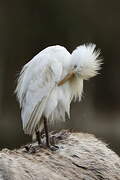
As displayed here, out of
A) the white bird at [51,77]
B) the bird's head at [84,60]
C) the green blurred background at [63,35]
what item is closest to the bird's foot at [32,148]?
the white bird at [51,77]

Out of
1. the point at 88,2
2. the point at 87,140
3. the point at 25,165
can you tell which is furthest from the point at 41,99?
the point at 88,2

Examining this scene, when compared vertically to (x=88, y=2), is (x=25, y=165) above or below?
below

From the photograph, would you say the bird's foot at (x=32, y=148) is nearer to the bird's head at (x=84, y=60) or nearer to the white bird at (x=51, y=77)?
the white bird at (x=51, y=77)

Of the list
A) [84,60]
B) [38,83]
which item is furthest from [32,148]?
[84,60]

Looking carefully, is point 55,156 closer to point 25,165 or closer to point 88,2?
point 25,165

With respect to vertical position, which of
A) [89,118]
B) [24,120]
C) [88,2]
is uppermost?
[88,2]

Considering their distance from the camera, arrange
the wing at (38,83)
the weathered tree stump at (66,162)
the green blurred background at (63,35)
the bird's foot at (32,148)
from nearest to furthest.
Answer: the weathered tree stump at (66,162) < the bird's foot at (32,148) < the wing at (38,83) < the green blurred background at (63,35)

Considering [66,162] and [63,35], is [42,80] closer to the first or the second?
[66,162]

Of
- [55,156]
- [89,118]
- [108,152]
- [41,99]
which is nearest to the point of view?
[55,156]
